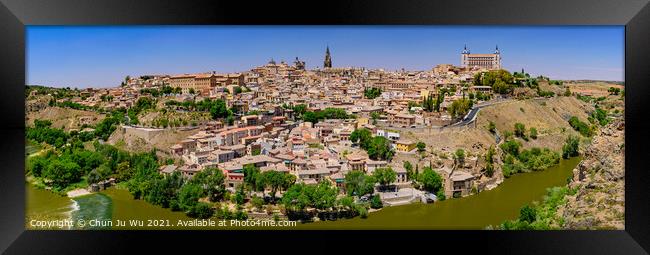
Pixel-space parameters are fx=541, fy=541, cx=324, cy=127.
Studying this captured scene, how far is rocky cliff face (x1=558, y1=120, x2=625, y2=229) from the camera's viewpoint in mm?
3325

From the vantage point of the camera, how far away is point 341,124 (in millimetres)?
5297

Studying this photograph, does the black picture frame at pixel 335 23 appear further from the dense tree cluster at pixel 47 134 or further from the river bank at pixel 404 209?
the dense tree cluster at pixel 47 134

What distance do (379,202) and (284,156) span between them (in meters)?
0.92

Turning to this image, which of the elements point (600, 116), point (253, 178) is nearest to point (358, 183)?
point (253, 178)

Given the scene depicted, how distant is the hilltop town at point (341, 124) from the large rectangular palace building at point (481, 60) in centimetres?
2

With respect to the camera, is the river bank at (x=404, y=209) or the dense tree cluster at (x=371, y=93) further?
the dense tree cluster at (x=371, y=93)

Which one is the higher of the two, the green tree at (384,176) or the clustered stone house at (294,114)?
the clustered stone house at (294,114)

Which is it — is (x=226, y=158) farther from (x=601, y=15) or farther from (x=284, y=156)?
(x=601, y=15)

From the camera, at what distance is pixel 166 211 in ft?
12.5

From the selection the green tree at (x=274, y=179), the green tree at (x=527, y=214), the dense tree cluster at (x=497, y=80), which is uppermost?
the dense tree cluster at (x=497, y=80)

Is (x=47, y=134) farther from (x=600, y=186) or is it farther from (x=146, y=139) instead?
(x=600, y=186)

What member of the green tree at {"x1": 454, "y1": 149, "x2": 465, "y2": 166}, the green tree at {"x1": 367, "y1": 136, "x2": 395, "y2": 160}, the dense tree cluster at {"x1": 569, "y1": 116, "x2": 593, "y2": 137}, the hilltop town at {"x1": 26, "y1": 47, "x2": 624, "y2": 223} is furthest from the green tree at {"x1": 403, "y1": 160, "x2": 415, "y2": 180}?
the dense tree cluster at {"x1": 569, "y1": 116, "x2": 593, "y2": 137}

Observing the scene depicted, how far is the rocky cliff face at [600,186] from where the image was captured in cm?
332

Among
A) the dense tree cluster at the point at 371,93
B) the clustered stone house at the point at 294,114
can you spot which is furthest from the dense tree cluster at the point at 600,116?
the dense tree cluster at the point at 371,93
